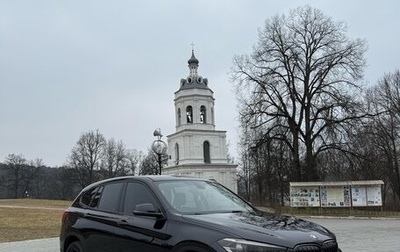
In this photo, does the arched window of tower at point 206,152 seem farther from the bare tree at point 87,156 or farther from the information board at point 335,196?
the information board at point 335,196

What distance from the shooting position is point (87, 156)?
10325 centimetres

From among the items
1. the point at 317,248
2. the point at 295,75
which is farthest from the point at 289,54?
the point at 317,248

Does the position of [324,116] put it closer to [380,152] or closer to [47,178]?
[380,152]

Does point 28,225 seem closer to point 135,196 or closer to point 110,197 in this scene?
point 110,197

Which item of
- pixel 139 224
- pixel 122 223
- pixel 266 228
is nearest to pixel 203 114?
pixel 122 223

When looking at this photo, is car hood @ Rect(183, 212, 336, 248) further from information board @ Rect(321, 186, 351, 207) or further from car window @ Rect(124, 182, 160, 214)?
information board @ Rect(321, 186, 351, 207)

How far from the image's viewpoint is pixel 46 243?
679 inches

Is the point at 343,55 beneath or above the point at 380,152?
above

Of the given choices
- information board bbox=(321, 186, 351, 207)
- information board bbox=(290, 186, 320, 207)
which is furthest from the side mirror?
information board bbox=(290, 186, 320, 207)

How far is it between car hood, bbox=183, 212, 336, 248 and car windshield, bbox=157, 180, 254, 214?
0.35 meters

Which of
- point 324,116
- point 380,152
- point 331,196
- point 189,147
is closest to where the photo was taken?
point 331,196

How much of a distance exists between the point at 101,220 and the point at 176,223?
189cm

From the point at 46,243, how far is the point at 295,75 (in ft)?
98.1

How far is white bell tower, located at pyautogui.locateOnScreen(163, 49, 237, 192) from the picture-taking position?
8144 centimetres
